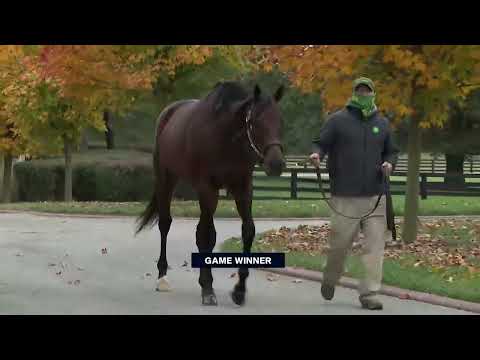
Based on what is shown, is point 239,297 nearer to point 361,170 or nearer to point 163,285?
point 163,285

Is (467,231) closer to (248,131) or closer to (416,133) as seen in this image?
(416,133)

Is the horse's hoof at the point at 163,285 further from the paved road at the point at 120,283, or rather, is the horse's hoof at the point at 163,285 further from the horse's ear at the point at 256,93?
the horse's ear at the point at 256,93

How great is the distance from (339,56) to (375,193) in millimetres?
3985

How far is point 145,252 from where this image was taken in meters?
13.1

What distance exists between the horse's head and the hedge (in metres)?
20.0

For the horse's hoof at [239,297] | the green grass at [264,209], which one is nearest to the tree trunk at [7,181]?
the green grass at [264,209]

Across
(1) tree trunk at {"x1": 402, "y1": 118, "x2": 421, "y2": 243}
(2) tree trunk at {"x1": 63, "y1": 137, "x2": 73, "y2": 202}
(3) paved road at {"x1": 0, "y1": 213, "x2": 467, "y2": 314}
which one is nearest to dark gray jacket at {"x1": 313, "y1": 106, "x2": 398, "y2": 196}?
(3) paved road at {"x1": 0, "y1": 213, "x2": 467, "y2": 314}

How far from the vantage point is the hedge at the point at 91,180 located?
94.0ft

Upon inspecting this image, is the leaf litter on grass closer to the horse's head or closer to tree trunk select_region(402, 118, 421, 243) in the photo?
tree trunk select_region(402, 118, 421, 243)

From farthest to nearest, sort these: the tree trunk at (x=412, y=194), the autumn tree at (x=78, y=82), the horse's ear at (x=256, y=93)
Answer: the autumn tree at (x=78, y=82) < the tree trunk at (x=412, y=194) < the horse's ear at (x=256, y=93)

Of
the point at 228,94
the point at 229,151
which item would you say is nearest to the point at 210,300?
the point at 229,151

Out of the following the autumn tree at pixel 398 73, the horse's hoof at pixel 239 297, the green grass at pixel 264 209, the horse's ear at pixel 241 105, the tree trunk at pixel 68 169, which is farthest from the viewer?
the tree trunk at pixel 68 169

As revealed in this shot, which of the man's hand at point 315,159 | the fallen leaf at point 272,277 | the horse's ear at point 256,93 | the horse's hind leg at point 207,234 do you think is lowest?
the fallen leaf at point 272,277
